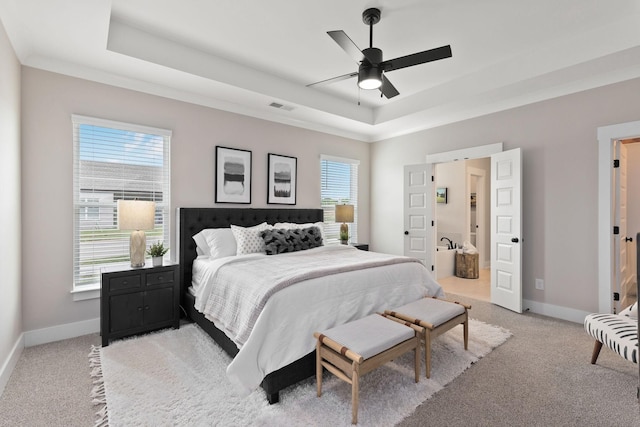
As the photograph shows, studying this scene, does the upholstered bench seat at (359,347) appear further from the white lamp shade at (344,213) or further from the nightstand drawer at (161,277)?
the white lamp shade at (344,213)

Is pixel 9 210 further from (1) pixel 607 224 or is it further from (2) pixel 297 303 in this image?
(1) pixel 607 224

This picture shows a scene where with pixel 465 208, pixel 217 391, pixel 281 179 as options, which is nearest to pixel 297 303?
pixel 217 391

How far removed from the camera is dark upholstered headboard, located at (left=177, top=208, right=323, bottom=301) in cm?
363

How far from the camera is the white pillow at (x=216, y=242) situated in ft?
11.5

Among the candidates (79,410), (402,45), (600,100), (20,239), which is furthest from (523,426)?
(20,239)

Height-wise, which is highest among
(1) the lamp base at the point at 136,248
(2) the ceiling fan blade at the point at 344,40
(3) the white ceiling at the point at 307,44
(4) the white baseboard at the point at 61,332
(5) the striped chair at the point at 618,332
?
(3) the white ceiling at the point at 307,44

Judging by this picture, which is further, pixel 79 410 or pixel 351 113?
pixel 351 113

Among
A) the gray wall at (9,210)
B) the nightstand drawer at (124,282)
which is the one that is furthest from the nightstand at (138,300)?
the gray wall at (9,210)

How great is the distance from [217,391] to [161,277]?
4.91 ft

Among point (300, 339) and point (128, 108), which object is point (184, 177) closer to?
point (128, 108)

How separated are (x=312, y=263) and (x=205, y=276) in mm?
Result: 1086

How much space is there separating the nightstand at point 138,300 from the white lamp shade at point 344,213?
8.22ft

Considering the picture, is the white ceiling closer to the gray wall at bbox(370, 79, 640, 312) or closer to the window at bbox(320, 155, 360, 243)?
the gray wall at bbox(370, 79, 640, 312)

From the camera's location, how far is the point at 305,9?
8.48 feet
